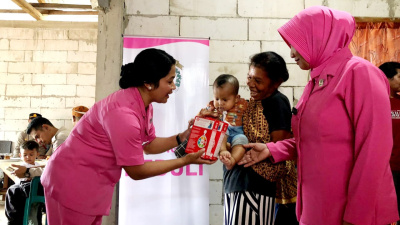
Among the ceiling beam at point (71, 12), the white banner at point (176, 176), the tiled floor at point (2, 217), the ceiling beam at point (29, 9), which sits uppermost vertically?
the ceiling beam at point (71, 12)

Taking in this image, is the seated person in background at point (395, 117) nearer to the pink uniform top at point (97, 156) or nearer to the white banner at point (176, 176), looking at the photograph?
the white banner at point (176, 176)

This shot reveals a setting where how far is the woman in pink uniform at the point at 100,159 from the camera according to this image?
A: 5.66ft

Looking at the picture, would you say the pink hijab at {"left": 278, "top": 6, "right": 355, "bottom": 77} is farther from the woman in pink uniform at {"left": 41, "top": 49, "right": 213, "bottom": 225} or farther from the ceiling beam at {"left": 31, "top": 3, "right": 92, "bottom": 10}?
the ceiling beam at {"left": 31, "top": 3, "right": 92, "bottom": 10}

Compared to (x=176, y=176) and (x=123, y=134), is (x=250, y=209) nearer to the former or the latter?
(x=123, y=134)

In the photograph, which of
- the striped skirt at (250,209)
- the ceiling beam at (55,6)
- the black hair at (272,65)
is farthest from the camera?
the ceiling beam at (55,6)

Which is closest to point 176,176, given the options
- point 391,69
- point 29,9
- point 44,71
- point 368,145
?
point 391,69

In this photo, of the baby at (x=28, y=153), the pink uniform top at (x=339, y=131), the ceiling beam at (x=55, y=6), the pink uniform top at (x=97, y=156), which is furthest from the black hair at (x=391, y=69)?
the ceiling beam at (x=55, y=6)

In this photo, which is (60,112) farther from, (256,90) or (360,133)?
(360,133)

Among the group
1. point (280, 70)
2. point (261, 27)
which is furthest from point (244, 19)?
point (280, 70)

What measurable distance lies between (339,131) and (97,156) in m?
1.20

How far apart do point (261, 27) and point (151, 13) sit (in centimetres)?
119

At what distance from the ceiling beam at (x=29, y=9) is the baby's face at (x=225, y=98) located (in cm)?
553

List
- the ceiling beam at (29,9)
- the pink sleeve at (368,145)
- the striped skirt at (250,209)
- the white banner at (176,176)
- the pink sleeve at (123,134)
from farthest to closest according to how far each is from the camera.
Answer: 1. the ceiling beam at (29,9)
2. the white banner at (176,176)
3. the striped skirt at (250,209)
4. the pink sleeve at (123,134)
5. the pink sleeve at (368,145)

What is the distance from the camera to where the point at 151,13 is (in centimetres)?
363
